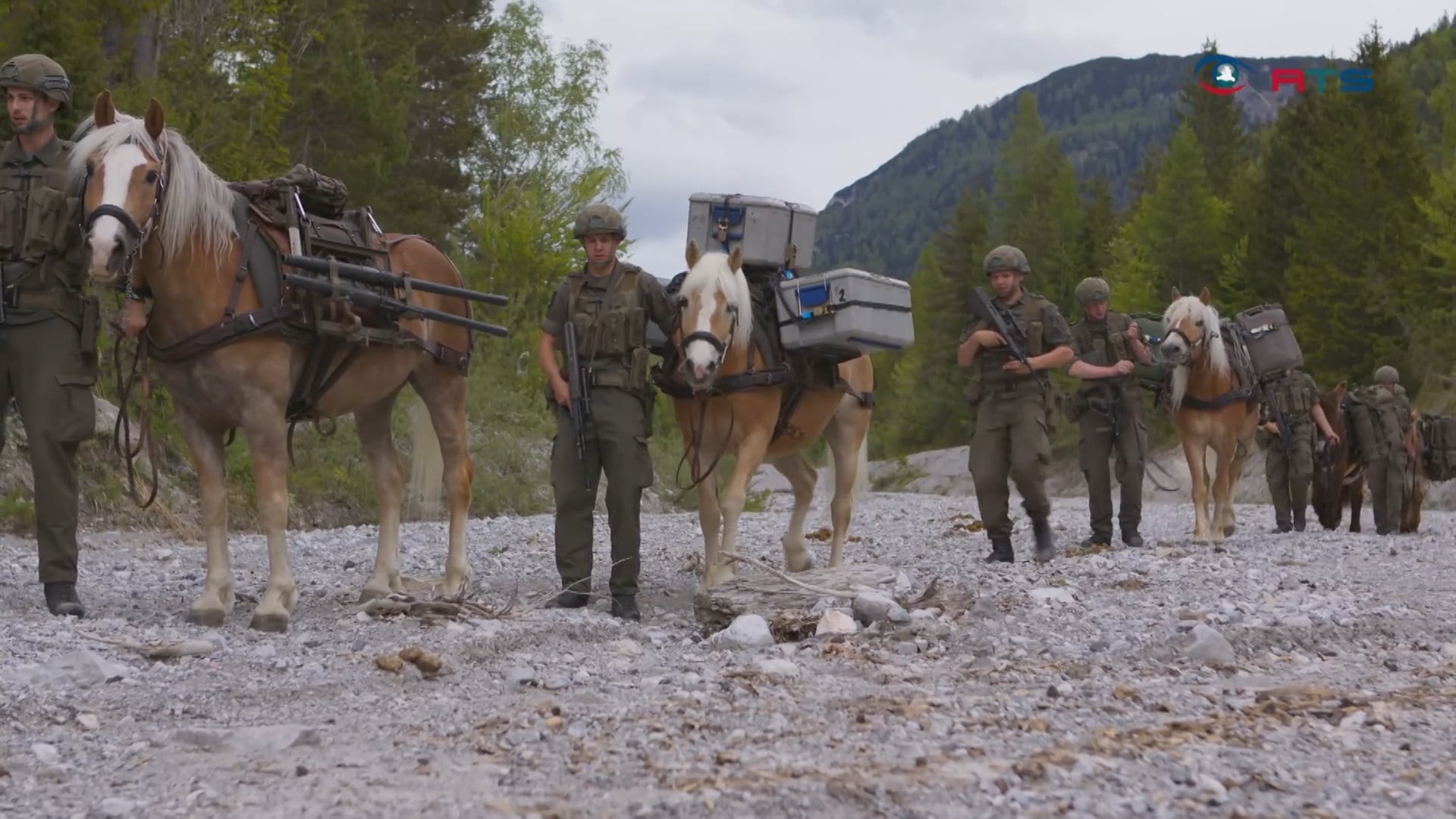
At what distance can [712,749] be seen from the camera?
490 cm

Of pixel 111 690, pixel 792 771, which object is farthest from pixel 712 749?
pixel 111 690

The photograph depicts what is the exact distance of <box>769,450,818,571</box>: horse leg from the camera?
10.7m

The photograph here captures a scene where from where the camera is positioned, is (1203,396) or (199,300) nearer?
(199,300)

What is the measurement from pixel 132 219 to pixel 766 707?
12.5 feet

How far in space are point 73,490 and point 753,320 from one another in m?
4.01

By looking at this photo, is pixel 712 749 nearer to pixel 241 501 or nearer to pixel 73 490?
pixel 73 490

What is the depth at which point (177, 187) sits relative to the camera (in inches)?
292

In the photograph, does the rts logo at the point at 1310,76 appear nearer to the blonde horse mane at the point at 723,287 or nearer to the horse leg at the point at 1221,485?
the horse leg at the point at 1221,485

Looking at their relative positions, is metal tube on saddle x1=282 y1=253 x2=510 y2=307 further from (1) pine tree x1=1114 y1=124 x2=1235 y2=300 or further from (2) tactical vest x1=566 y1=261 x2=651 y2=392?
(1) pine tree x1=1114 y1=124 x2=1235 y2=300

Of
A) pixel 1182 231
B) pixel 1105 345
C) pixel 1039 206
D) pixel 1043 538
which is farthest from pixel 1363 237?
pixel 1043 538

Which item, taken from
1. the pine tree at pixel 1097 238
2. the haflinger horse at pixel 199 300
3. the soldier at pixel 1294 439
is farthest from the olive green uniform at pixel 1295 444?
the pine tree at pixel 1097 238

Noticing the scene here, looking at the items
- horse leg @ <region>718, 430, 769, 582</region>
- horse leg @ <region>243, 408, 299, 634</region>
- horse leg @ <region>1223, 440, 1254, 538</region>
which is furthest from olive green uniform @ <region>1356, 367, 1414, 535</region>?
horse leg @ <region>243, 408, 299, 634</region>

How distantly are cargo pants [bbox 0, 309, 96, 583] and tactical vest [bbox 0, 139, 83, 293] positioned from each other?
24 cm

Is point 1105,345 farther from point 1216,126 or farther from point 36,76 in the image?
point 1216,126
